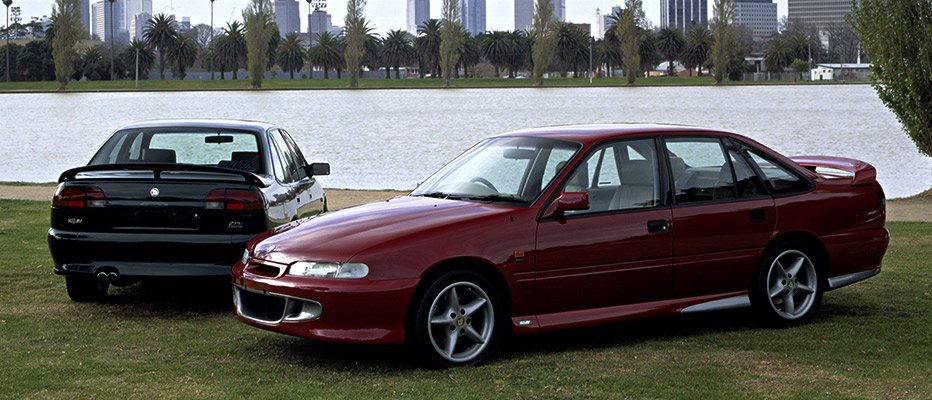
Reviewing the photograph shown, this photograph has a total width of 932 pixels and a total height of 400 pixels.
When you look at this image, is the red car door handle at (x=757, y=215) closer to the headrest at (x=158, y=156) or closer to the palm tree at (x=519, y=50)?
the headrest at (x=158, y=156)

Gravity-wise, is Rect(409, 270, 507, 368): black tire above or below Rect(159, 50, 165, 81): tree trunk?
below

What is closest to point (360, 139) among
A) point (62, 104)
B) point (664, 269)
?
point (664, 269)

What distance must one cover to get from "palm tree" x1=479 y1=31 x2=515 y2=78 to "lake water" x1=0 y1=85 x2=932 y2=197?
7527 centimetres

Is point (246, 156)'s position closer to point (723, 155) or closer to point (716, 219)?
point (723, 155)

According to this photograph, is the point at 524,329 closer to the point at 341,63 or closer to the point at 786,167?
the point at 786,167

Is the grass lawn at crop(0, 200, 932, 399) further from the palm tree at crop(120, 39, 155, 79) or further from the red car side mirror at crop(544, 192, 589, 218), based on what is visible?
the palm tree at crop(120, 39, 155, 79)

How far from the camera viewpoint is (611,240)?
7.64 meters

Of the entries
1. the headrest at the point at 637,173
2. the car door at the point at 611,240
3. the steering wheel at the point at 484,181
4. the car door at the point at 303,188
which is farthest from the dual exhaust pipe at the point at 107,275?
the headrest at the point at 637,173

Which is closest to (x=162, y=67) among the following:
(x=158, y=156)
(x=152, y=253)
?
(x=158, y=156)

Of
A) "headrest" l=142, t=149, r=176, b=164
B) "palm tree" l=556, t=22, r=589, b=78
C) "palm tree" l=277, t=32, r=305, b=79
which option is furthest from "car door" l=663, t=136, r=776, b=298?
"palm tree" l=277, t=32, r=305, b=79

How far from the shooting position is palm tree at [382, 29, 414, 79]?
547 feet

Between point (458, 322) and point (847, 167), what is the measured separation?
335 cm

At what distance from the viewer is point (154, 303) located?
9.74 metres

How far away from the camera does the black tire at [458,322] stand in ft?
23.1
